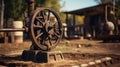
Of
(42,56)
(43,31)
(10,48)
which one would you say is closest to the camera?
(42,56)

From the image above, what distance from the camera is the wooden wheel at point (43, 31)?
8594 millimetres

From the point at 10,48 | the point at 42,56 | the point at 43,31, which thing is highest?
the point at 43,31

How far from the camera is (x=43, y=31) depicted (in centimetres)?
897

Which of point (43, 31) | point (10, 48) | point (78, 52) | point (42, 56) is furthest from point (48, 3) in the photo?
point (42, 56)

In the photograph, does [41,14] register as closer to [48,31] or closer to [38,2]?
[48,31]

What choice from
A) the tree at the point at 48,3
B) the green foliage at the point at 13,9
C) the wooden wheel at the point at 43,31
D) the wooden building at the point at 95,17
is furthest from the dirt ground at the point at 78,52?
the tree at the point at 48,3

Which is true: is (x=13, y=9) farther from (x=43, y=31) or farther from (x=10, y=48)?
(x=43, y=31)

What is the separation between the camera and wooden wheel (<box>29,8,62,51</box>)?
8594 millimetres

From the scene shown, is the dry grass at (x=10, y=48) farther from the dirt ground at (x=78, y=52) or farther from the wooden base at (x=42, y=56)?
the wooden base at (x=42, y=56)

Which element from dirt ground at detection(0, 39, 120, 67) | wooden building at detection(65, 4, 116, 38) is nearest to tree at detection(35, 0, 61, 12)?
wooden building at detection(65, 4, 116, 38)

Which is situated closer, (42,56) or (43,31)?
(42,56)

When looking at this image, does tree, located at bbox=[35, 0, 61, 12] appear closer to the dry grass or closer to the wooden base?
the dry grass

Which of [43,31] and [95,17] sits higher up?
[95,17]

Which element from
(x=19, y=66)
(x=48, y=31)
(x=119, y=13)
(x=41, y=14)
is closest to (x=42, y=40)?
(x=48, y=31)
